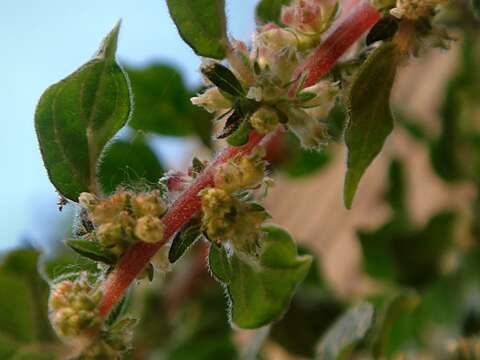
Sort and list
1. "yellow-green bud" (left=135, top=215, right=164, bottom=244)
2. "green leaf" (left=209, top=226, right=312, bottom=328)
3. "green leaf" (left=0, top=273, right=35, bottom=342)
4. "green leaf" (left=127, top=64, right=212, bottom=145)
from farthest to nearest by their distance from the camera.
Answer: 1. "green leaf" (left=127, top=64, right=212, bottom=145)
2. "green leaf" (left=0, top=273, right=35, bottom=342)
3. "green leaf" (left=209, top=226, right=312, bottom=328)
4. "yellow-green bud" (left=135, top=215, right=164, bottom=244)

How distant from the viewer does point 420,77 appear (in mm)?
2355

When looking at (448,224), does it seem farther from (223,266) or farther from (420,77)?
(420,77)

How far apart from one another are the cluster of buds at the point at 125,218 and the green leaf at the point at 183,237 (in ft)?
0.06

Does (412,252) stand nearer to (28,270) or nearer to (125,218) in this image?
(28,270)

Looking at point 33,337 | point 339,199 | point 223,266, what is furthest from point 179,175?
point 339,199

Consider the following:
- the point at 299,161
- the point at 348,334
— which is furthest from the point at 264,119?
the point at 299,161

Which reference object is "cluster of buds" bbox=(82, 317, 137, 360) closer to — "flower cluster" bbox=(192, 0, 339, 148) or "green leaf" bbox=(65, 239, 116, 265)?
"green leaf" bbox=(65, 239, 116, 265)

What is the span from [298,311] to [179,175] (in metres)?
0.64

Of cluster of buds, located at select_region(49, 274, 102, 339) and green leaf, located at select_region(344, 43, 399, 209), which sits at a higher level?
cluster of buds, located at select_region(49, 274, 102, 339)

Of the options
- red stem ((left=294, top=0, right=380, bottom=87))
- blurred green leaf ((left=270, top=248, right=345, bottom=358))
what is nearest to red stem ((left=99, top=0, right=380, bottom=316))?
red stem ((left=294, top=0, right=380, bottom=87))

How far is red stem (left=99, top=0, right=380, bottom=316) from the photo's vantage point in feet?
1.74

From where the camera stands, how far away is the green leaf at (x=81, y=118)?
59cm

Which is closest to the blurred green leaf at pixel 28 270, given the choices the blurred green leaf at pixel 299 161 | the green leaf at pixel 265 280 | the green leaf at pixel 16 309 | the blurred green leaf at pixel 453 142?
the green leaf at pixel 16 309

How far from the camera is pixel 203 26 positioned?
0.59m
